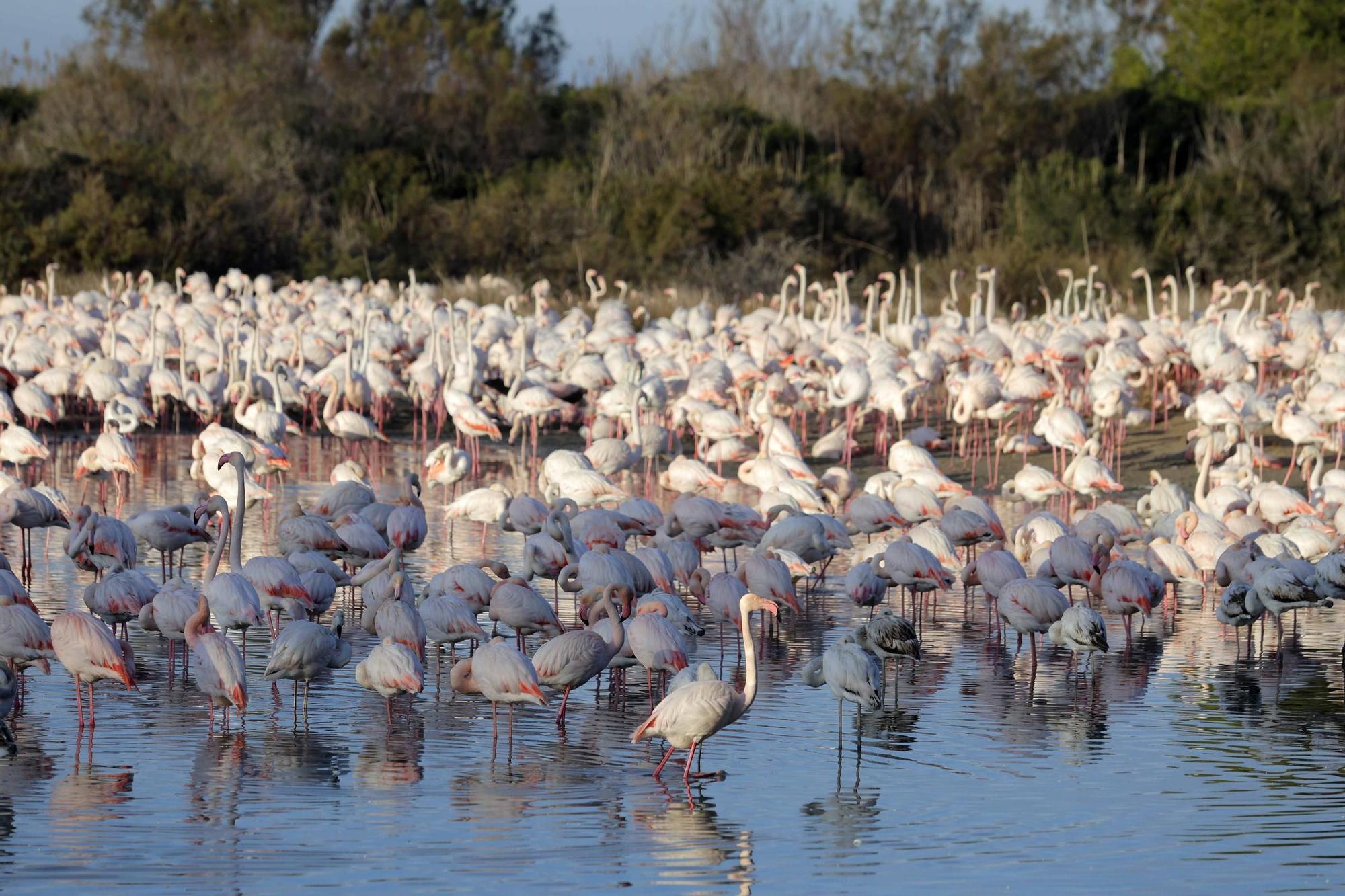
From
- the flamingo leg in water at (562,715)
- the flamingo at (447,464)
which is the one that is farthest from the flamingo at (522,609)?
the flamingo at (447,464)

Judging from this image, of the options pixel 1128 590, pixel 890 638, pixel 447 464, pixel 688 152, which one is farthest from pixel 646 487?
pixel 688 152

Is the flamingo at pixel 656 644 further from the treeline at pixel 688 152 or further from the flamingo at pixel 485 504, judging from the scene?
the treeline at pixel 688 152

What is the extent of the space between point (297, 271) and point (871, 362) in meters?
16.3

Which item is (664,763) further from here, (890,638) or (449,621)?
(449,621)

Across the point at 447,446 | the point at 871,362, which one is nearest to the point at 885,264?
the point at 871,362

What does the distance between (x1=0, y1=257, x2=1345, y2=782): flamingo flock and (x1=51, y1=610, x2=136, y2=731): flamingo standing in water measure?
0.01 metres

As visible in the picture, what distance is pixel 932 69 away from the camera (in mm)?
39875

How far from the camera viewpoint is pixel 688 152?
33312 mm

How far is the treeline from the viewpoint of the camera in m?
29.3

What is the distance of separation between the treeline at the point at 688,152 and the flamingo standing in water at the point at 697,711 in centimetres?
2055

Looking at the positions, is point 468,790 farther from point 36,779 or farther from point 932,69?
point 932,69

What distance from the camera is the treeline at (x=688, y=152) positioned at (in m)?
29.3

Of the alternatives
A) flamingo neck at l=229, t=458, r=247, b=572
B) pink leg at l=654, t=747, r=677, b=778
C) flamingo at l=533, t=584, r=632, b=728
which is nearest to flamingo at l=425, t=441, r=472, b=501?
Result: flamingo neck at l=229, t=458, r=247, b=572

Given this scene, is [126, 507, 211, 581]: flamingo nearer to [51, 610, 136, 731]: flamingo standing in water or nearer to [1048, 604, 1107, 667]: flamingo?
[51, 610, 136, 731]: flamingo standing in water
